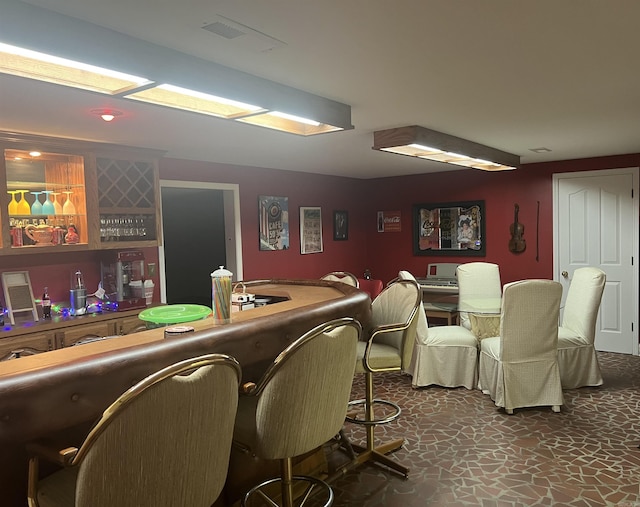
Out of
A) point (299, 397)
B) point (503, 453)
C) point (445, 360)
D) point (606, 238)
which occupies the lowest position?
point (503, 453)

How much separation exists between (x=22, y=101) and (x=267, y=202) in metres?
3.47

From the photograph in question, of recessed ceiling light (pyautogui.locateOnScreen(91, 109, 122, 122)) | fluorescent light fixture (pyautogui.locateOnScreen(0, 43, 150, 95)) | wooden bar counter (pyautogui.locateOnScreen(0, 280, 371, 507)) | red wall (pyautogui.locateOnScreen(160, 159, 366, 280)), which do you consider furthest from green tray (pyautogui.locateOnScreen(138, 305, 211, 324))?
red wall (pyautogui.locateOnScreen(160, 159, 366, 280))

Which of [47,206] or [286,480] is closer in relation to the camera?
[286,480]

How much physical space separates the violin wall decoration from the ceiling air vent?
528 cm

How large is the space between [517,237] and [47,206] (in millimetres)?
5271

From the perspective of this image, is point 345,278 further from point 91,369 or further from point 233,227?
point 91,369

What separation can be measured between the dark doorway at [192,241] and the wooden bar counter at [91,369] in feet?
13.9

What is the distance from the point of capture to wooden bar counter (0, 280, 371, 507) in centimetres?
139

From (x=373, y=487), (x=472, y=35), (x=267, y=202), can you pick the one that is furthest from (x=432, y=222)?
(x=472, y=35)

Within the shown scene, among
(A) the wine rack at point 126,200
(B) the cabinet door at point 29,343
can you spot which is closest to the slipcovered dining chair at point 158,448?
(B) the cabinet door at point 29,343

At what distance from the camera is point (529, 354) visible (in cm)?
413

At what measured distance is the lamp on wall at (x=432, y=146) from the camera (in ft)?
12.3

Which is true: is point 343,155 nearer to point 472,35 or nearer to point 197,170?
point 197,170

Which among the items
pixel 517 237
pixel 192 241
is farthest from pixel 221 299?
pixel 517 237
